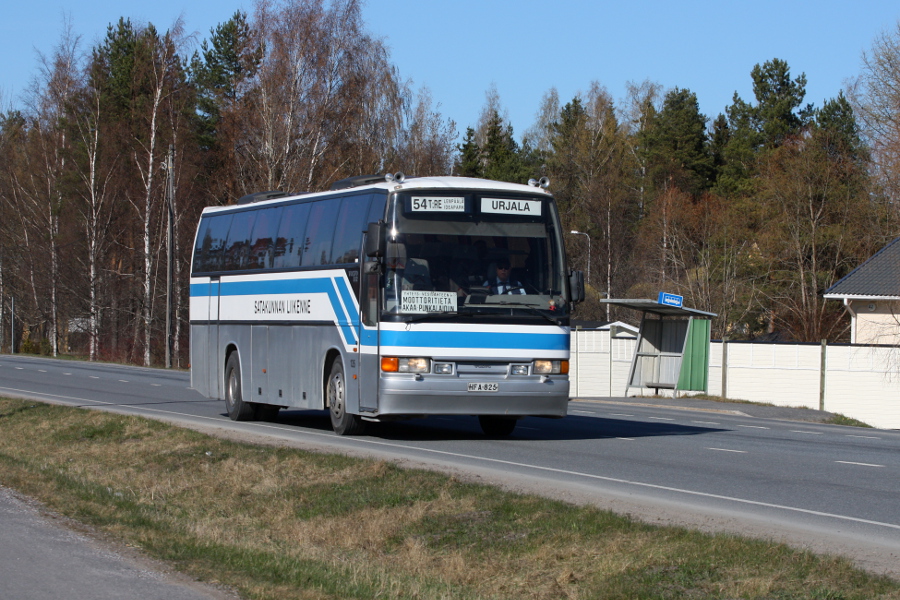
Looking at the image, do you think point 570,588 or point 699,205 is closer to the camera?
point 570,588

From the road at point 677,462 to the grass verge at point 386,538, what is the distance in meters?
0.80

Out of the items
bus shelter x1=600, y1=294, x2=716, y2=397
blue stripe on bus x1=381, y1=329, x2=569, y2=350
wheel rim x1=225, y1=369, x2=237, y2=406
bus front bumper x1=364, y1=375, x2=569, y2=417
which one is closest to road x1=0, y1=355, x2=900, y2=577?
wheel rim x1=225, y1=369, x2=237, y2=406

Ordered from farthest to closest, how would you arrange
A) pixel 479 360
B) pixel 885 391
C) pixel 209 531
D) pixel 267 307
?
pixel 885 391
pixel 267 307
pixel 479 360
pixel 209 531

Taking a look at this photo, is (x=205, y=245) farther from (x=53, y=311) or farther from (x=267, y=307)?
(x=53, y=311)

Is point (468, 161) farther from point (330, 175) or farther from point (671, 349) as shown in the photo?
point (671, 349)

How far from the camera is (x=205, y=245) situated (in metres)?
21.3

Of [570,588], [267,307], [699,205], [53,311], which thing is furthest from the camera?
[699,205]

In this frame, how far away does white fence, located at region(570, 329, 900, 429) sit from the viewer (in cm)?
3167

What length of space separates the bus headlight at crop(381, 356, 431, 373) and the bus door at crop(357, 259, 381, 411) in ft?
0.56

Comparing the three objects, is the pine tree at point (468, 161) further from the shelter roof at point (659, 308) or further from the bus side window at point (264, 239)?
the bus side window at point (264, 239)

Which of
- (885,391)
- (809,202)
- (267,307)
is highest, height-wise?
(809,202)

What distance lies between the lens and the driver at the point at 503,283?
50.4ft

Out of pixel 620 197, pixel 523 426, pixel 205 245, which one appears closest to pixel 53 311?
pixel 620 197

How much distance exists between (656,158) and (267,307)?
59281 mm
